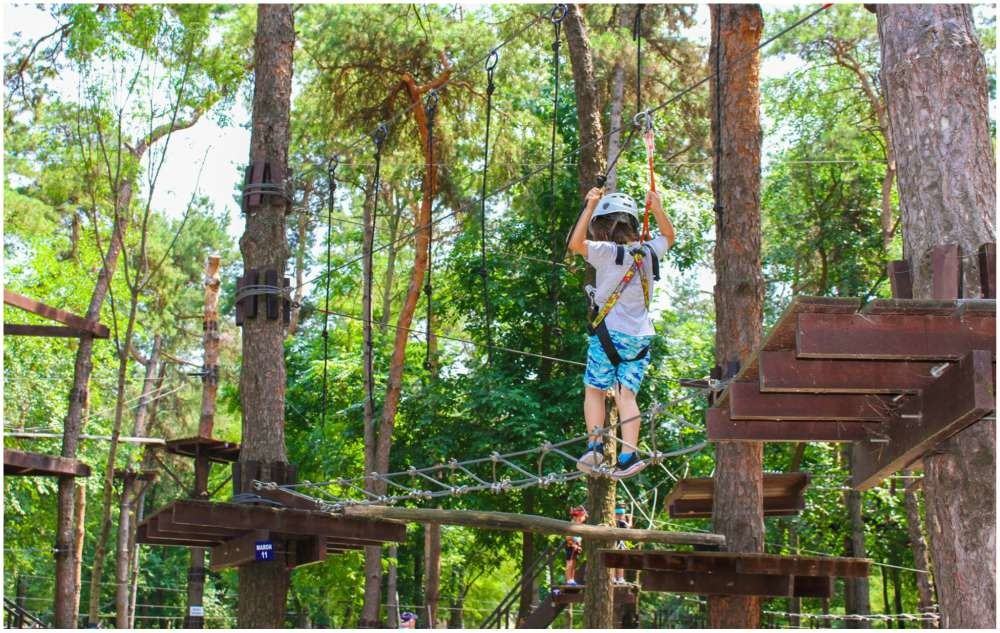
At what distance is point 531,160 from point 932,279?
1266 centimetres

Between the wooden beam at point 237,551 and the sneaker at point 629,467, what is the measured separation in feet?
9.72

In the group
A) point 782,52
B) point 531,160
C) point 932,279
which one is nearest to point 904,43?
point 932,279

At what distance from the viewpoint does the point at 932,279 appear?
15.8ft

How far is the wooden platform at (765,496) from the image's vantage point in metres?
10.0

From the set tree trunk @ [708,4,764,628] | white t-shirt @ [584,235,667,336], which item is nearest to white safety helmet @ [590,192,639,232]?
white t-shirt @ [584,235,667,336]

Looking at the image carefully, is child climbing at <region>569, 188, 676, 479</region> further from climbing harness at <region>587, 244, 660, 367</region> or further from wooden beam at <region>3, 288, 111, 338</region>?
wooden beam at <region>3, 288, 111, 338</region>

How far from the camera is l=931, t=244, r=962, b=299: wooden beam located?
469cm

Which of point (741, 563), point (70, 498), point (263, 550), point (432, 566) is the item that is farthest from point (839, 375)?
point (432, 566)

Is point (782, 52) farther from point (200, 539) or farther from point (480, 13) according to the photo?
point (200, 539)

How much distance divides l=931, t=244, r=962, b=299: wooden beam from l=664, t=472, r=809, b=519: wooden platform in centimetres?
523

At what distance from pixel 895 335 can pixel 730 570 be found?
16.1 feet

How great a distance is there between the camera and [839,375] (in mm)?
4621

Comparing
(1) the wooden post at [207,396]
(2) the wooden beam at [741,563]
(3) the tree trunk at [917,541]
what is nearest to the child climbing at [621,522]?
(2) the wooden beam at [741,563]

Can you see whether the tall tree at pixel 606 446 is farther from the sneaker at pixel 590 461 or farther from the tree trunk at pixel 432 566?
the tree trunk at pixel 432 566
